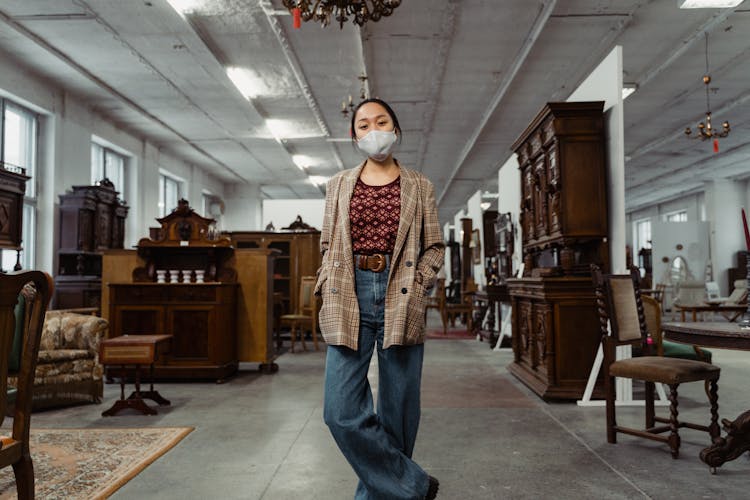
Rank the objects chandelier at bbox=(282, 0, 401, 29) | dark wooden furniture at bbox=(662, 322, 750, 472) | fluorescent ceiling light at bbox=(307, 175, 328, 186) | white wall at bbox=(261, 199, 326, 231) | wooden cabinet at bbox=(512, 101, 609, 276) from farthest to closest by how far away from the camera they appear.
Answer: white wall at bbox=(261, 199, 326, 231) → fluorescent ceiling light at bbox=(307, 175, 328, 186) → wooden cabinet at bbox=(512, 101, 609, 276) → chandelier at bbox=(282, 0, 401, 29) → dark wooden furniture at bbox=(662, 322, 750, 472)

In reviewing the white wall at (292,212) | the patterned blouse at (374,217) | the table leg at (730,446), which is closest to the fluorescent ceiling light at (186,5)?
the patterned blouse at (374,217)

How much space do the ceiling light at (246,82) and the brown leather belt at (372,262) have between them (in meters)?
7.53

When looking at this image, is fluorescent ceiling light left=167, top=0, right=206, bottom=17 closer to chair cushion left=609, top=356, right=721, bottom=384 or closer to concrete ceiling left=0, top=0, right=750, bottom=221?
concrete ceiling left=0, top=0, right=750, bottom=221

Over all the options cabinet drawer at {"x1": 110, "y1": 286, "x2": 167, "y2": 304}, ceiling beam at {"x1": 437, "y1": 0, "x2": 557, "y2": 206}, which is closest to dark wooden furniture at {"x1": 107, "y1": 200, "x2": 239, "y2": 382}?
cabinet drawer at {"x1": 110, "y1": 286, "x2": 167, "y2": 304}

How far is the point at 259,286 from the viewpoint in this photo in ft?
21.8

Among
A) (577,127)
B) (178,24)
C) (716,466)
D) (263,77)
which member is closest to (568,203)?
(577,127)

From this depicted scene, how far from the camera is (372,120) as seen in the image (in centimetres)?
231

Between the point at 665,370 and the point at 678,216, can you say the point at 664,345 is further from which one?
the point at 678,216

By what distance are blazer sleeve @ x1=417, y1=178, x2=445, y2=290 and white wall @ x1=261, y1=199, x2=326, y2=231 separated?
17.5 m

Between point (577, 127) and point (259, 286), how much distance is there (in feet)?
11.8

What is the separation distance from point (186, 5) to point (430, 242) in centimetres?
582

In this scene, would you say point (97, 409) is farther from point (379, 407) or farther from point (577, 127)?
point (577, 127)

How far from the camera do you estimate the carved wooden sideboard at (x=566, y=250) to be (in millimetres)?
5004

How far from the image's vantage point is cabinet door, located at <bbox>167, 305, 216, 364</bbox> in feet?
20.0
